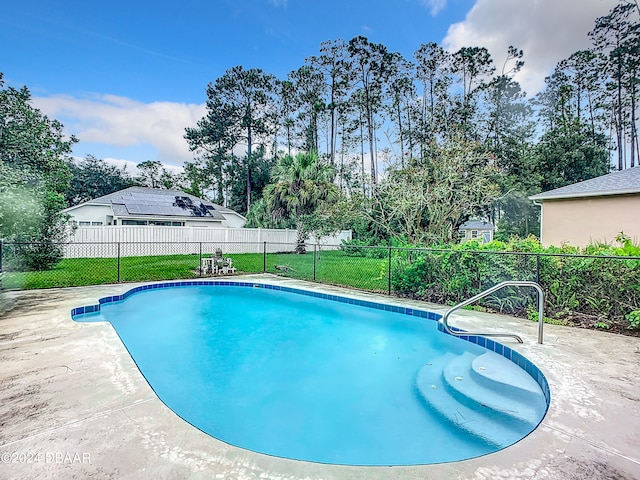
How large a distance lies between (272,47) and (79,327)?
14.0 metres

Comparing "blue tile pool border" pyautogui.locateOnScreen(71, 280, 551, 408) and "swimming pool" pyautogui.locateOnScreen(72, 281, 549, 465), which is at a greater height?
"blue tile pool border" pyautogui.locateOnScreen(71, 280, 551, 408)

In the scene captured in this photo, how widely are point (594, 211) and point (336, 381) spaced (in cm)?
992

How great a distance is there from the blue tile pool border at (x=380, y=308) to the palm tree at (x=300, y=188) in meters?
6.39

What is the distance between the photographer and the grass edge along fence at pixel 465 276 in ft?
15.8

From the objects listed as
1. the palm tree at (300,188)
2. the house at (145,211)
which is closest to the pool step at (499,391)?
the palm tree at (300,188)

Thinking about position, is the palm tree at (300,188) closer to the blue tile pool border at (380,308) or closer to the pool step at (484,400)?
the blue tile pool border at (380,308)

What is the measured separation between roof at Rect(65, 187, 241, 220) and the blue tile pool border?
9.67 m

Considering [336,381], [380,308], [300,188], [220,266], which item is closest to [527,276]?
[380,308]

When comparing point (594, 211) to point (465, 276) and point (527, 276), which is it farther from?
point (465, 276)

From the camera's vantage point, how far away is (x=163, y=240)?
14.1 metres

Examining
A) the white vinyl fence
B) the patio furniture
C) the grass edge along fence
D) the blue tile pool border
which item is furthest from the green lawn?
the blue tile pool border

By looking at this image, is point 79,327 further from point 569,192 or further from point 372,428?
point 569,192

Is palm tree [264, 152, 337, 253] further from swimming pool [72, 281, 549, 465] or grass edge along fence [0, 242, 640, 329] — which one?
swimming pool [72, 281, 549, 465]

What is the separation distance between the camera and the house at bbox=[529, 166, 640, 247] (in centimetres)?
888
